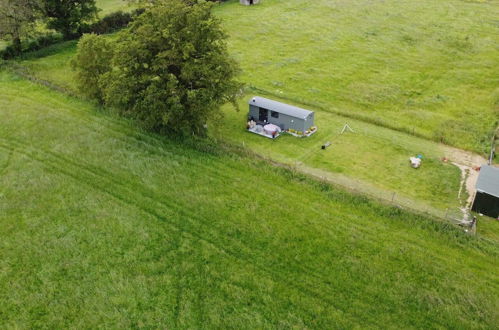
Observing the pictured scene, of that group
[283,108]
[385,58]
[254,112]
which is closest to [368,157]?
[283,108]

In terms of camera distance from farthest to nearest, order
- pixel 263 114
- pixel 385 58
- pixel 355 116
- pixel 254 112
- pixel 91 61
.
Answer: pixel 385 58 → pixel 355 116 → pixel 91 61 → pixel 254 112 → pixel 263 114

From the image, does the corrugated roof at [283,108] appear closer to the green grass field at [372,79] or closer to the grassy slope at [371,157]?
the grassy slope at [371,157]

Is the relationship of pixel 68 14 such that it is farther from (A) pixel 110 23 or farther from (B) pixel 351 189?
(B) pixel 351 189

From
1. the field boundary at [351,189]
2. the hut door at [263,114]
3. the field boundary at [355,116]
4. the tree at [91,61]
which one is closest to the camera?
the field boundary at [351,189]

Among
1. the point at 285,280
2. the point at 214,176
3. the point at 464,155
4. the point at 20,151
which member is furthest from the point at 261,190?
the point at 20,151

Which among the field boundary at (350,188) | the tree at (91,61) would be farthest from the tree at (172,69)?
the tree at (91,61)
